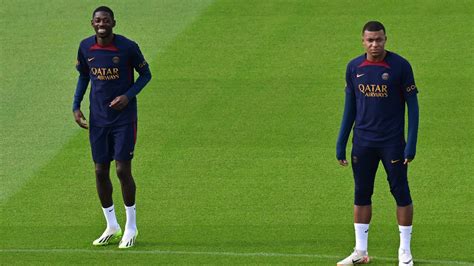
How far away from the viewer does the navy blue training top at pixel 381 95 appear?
1269cm

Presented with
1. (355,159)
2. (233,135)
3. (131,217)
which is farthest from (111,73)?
(233,135)

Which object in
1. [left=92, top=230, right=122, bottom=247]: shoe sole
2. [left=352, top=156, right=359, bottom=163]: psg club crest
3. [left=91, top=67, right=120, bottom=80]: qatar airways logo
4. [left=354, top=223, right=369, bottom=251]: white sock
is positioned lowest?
[left=92, top=230, right=122, bottom=247]: shoe sole

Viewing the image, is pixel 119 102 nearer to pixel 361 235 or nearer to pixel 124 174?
A: pixel 124 174

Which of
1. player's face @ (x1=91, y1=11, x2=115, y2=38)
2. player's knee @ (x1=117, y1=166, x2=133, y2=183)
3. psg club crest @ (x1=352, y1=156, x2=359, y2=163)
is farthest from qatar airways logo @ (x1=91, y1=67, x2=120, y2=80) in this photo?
psg club crest @ (x1=352, y1=156, x2=359, y2=163)

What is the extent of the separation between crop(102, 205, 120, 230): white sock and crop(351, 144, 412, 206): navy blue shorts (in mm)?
2744

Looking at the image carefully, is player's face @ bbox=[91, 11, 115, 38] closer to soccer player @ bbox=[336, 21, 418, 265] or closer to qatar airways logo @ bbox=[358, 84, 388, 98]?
soccer player @ bbox=[336, 21, 418, 265]

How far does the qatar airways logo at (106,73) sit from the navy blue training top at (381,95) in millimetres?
2541

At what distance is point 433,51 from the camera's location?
22219mm

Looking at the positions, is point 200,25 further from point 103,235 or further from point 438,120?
point 103,235

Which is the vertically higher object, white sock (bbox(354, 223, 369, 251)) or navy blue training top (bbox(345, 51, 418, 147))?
navy blue training top (bbox(345, 51, 418, 147))

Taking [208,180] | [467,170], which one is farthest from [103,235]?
[467,170]

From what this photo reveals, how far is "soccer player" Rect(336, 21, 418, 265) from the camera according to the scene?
500 inches

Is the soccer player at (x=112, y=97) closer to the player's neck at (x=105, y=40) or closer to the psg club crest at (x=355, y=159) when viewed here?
the player's neck at (x=105, y=40)

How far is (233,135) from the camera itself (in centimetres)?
1861
